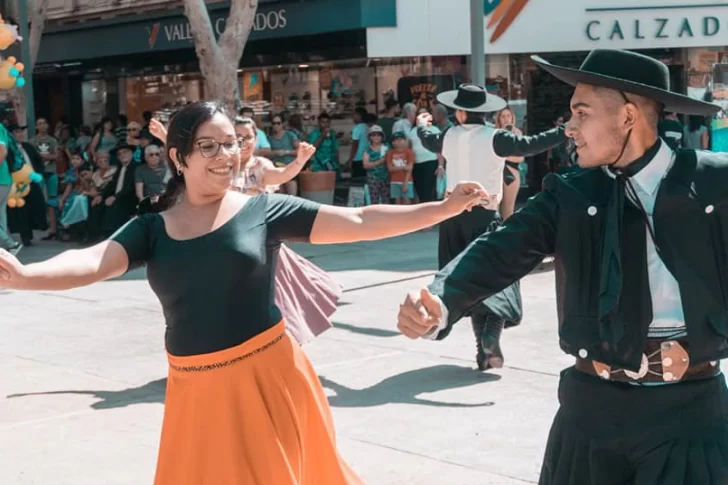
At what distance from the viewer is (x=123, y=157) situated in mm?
15773

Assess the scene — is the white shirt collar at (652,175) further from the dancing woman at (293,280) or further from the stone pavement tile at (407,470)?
the dancing woman at (293,280)

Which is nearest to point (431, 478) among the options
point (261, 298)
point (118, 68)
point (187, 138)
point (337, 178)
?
point (261, 298)

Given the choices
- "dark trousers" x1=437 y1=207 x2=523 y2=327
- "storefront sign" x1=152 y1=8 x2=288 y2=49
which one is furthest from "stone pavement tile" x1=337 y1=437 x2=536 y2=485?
"storefront sign" x1=152 y1=8 x2=288 y2=49

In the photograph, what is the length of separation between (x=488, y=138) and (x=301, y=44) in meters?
13.0

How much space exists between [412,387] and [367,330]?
77.4 inches

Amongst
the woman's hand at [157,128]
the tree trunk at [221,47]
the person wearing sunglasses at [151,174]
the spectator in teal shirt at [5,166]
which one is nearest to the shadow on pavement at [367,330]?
the woman's hand at [157,128]

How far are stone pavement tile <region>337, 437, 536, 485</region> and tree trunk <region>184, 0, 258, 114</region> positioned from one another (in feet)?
33.5

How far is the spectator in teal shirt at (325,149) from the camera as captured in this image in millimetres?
19141

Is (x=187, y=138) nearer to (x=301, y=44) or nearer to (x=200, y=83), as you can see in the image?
(x=301, y=44)

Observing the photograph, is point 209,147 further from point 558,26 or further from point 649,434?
point 558,26

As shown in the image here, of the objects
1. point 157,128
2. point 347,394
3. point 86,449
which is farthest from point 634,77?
point 347,394

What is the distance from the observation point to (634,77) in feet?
10.2

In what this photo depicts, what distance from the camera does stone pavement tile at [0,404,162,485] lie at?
5.72 metres

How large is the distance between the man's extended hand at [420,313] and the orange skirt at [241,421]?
812mm
